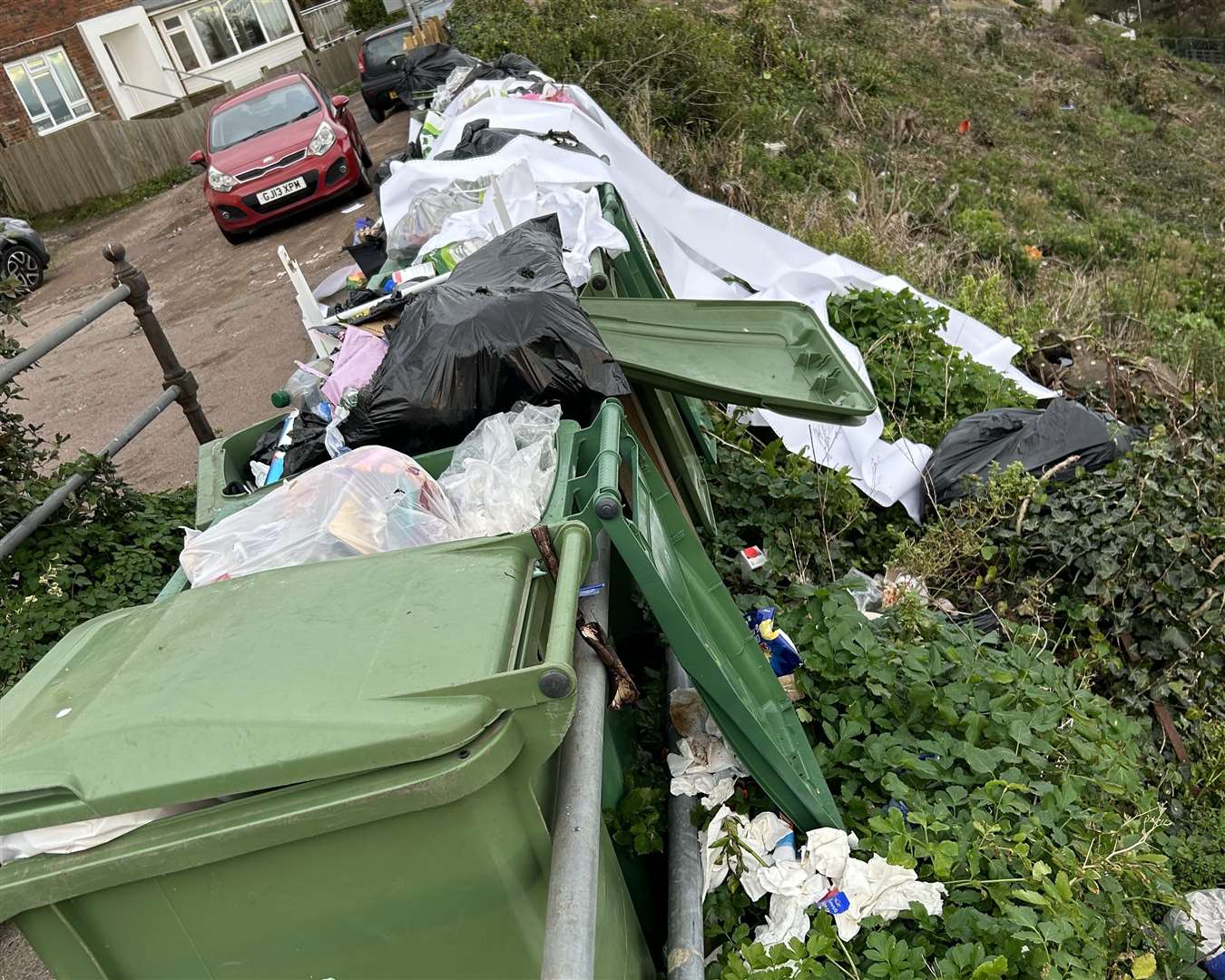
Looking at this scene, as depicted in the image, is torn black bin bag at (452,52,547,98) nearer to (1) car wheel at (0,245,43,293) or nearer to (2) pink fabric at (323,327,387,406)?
(2) pink fabric at (323,327,387,406)

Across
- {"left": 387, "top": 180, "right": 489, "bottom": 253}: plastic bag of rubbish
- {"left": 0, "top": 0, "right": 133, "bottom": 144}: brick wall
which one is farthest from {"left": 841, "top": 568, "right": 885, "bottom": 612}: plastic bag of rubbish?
{"left": 0, "top": 0, "right": 133, "bottom": 144}: brick wall

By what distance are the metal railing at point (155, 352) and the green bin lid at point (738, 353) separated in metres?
1.99

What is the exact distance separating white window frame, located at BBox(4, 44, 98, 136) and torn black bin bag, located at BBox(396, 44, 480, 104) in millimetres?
13881

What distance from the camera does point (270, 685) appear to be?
1.47 meters

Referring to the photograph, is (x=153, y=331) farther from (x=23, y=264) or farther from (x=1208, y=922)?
(x=23, y=264)

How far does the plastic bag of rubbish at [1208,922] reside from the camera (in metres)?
2.54

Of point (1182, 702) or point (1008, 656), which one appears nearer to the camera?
point (1008, 656)

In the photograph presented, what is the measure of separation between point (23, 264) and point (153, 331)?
37.4 ft

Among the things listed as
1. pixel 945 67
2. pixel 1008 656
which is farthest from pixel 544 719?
pixel 945 67

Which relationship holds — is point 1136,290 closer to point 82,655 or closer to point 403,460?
point 403,460

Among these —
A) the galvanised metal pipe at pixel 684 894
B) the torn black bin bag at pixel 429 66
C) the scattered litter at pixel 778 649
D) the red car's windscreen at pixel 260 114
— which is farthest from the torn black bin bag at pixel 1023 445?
the red car's windscreen at pixel 260 114

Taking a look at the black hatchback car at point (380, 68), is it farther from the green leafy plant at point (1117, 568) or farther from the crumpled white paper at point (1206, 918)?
the crumpled white paper at point (1206, 918)

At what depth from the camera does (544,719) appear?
1437 millimetres

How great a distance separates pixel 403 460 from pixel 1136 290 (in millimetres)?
7828
